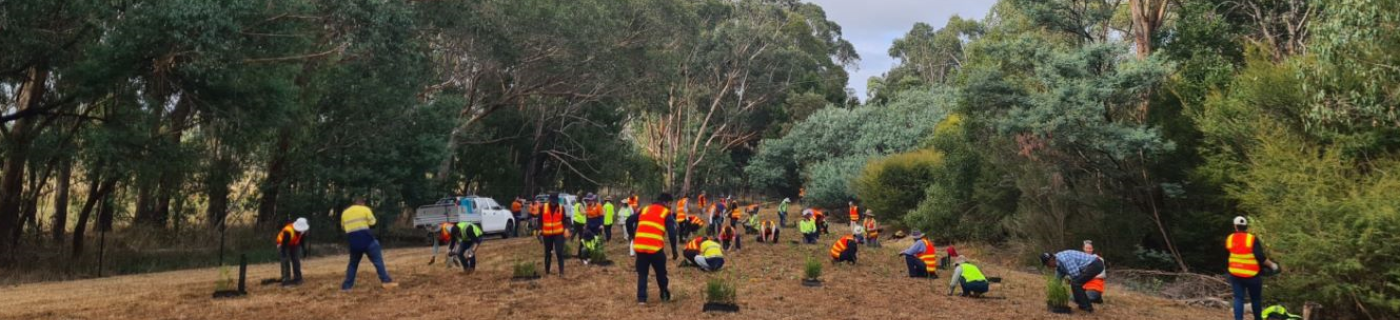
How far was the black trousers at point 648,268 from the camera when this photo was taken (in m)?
10.9

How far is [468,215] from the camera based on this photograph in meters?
28.3

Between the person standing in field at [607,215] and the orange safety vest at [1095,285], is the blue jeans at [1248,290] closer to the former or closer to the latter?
the orange safety vest at [1095,285]

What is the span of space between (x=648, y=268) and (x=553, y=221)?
12.3 feet

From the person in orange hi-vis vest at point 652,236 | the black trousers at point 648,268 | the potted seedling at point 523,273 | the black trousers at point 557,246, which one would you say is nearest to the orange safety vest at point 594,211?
the black trousers at point 557,246

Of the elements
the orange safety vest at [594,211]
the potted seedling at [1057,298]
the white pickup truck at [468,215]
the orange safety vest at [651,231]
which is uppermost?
the white pickup truck at [468,215]

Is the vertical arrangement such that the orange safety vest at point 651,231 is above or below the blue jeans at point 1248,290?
above

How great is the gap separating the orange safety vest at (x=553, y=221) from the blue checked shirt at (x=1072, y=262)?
22.9 feet

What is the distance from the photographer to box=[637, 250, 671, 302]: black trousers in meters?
10.9

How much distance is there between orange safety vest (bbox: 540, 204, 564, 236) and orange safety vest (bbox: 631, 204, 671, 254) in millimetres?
3663

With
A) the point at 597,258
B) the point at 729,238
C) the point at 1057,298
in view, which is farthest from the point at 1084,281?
the point at 729,238

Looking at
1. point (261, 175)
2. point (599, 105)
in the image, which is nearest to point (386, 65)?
point (261, 175)

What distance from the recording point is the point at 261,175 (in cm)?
2809

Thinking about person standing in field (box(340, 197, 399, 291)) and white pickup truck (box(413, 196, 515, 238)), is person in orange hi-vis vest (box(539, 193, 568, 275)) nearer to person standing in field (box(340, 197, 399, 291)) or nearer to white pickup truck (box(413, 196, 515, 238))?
person standing in field (box(340, 197, 399, 291))

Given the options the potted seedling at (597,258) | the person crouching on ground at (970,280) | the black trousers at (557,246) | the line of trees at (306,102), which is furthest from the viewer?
the potted seedling at (597,258)
